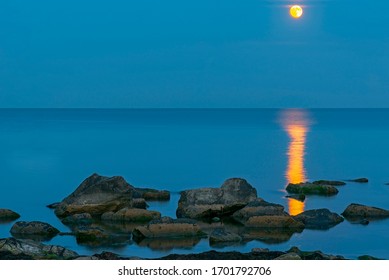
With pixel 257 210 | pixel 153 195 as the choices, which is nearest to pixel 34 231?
pixel 257 210

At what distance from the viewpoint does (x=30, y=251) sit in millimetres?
Answer: 24328

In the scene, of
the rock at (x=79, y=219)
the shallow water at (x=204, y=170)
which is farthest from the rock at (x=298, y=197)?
the rock at (x=79, y=219)

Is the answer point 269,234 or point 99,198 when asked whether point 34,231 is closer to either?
point 99,198

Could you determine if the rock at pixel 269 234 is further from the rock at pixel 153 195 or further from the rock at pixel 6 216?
the rock at pixel 6 216

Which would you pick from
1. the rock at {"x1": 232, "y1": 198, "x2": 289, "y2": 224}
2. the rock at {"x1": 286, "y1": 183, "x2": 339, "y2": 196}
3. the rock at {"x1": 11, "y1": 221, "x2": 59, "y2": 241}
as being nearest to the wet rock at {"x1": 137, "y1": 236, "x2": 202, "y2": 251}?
the rock at {"x1": 11, "y1": 221, "x2": 59, "y2": 241}

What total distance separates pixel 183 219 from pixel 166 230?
156cm

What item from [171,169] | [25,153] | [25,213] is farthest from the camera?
[25,153]

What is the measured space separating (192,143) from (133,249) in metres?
77.5

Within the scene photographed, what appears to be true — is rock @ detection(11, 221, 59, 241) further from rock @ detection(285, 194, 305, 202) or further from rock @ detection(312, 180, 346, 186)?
rock @ detection(312, 180, 346, 186)

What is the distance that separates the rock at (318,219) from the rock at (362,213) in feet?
5.36

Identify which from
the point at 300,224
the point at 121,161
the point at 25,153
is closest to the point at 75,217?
the point at 300,224

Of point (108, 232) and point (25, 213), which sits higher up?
point (25, 213)
